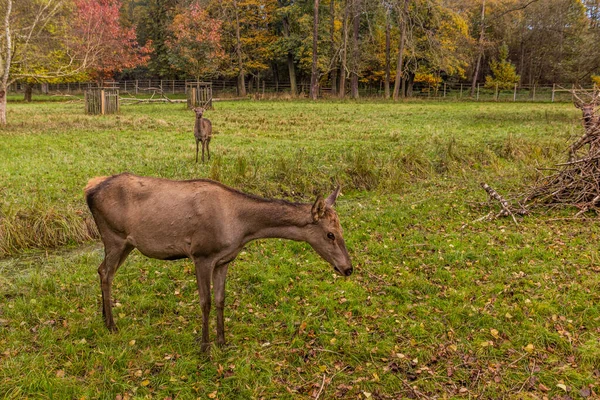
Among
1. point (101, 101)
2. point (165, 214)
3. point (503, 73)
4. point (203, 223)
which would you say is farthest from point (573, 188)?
point (503, 73)

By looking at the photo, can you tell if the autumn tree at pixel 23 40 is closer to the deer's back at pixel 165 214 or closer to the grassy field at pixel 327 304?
the grassy field at pixel 327 304

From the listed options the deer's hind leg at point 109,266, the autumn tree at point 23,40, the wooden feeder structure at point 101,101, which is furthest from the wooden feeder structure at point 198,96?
the deer's hind leg at point 109,266

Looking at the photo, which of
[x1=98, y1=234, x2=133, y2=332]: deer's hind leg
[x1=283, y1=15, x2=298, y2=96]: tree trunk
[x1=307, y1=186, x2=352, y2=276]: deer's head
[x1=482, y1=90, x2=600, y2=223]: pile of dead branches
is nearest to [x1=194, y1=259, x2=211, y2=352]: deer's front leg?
[x1=98, y1=234, x2=133, y2=332]: deer's hind leg

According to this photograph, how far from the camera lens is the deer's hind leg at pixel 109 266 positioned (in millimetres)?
5387

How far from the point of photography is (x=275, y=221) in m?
5.17

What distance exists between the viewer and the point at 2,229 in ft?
26.7

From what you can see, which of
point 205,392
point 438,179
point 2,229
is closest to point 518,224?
point 438,179

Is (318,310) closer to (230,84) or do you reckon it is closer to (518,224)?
(518,224)

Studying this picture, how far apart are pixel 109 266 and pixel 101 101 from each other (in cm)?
2455

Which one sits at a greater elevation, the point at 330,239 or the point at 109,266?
the point at 330,239

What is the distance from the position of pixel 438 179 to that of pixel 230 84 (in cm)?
4949

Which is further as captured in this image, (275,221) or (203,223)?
(275,221)

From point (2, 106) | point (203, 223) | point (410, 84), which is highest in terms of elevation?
point (410, 84)

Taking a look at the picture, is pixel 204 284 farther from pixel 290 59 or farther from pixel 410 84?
pixel 410 84
